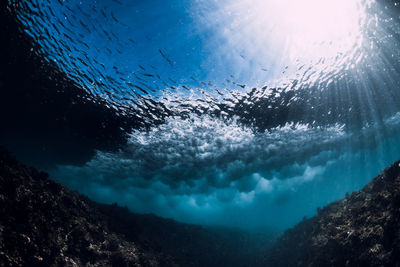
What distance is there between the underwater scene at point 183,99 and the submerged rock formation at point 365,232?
53 mm

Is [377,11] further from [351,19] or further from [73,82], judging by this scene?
[73,82]

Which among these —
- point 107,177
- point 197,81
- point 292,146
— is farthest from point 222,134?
point 107,177

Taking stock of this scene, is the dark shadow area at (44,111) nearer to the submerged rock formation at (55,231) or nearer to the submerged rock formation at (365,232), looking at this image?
the submerged rock formation at (55,231)

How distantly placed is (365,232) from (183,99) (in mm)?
10482

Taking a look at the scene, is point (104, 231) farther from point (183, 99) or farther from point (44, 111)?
point (44, 111)

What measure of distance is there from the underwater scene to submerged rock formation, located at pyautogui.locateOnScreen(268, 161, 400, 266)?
53mm

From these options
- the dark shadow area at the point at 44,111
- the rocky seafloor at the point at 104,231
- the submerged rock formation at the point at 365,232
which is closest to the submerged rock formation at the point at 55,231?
the rocky seafloor at the point at 104,231

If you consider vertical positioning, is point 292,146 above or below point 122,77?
above

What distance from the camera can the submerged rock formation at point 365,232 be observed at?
618 cm

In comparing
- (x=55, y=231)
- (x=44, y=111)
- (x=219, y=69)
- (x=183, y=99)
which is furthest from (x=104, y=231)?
(x=44, y=111)

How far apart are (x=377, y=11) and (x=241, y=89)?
22.3ft

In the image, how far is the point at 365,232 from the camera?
712cm

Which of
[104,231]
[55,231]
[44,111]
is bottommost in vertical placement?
[55,231]

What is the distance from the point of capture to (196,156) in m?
22.0
